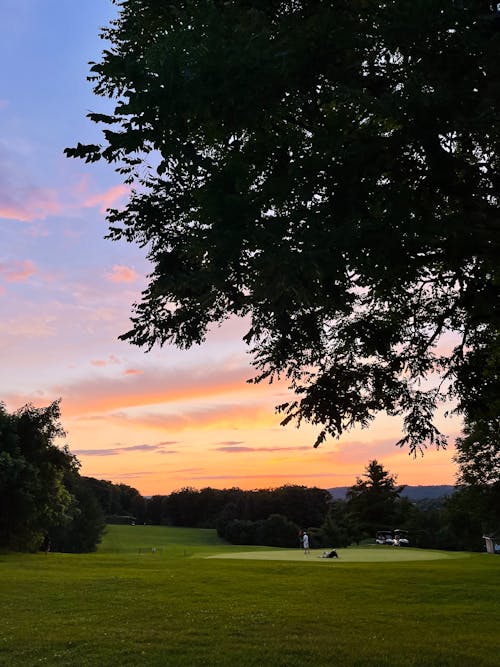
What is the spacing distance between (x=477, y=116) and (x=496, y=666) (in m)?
9.27

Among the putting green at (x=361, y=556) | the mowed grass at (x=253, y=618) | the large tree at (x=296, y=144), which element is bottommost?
the putting green at (x=361, y=556)

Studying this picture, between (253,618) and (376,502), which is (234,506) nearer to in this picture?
(376,502)

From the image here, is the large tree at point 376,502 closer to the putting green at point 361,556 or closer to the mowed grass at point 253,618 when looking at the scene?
the putting green at point 361,556

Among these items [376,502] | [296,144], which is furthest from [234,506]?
[296,144]

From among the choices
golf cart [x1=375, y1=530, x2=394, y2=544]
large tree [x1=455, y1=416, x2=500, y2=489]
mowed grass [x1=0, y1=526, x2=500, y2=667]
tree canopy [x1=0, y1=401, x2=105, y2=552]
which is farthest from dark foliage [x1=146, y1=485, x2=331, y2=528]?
mowed grass [x1=0, y1=526, x2=500, y2=667]

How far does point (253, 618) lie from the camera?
1532 cm

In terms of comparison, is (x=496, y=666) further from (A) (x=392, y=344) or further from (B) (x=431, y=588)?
(B) (x=431, y=588)

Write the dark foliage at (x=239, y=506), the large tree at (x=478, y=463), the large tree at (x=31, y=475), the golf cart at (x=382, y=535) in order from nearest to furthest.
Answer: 1. the large tree at (x=31, y=475)
2. the large tree at (x=478, y=463)
3. the golf cart at (x=382, y=535)
4. the dark foliage at (x=239, y=506)

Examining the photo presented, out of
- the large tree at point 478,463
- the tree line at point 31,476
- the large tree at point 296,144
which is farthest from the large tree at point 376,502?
the large tree at point 296,144

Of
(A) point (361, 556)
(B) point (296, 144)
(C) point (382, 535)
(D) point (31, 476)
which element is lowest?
(C) point (382, 535)

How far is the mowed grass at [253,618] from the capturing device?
37.7ft

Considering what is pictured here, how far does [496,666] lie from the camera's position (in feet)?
34.8

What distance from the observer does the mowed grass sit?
11500 millimetres

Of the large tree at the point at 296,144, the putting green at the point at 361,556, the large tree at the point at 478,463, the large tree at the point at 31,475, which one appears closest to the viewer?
the large tree at the point at 296,144
